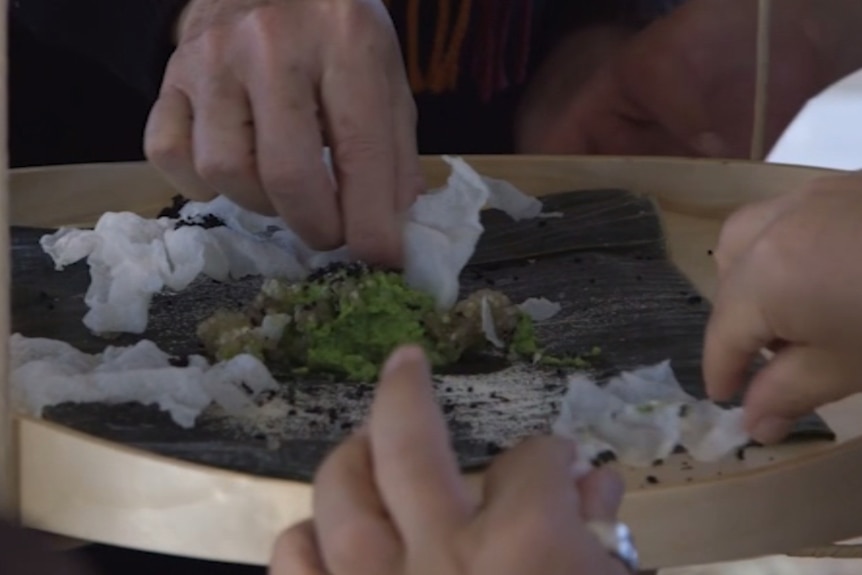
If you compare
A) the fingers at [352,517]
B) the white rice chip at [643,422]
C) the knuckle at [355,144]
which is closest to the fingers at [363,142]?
the knuckle at [355,144]

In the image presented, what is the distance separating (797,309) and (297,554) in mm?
177

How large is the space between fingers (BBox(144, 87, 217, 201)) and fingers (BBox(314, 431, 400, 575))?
0.24 m

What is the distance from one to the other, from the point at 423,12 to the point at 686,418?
0.38m

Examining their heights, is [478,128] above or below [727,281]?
below

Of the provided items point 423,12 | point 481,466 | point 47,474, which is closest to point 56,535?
point 47,474

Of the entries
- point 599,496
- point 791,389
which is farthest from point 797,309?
point 599,496

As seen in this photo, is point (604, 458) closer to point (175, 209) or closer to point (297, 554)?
point (297, 554)

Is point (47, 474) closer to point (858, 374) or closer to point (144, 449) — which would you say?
point (144, 449)

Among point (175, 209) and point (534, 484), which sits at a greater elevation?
point (534, 484)

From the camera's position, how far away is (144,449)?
37 centimetres

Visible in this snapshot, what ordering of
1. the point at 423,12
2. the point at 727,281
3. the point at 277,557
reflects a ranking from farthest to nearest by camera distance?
the point at 423,12
the point at 727,281
the point at 277,557

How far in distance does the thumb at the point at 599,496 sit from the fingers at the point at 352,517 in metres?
0.04

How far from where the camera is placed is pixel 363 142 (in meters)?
0.48

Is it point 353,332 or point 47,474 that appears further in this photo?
point 353,332
